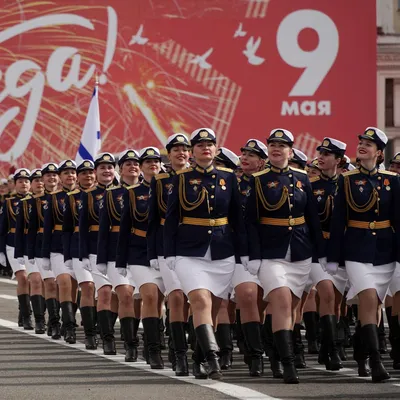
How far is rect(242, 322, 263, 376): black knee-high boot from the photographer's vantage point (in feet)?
41.1

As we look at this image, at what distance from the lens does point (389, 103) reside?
6078 centimetres

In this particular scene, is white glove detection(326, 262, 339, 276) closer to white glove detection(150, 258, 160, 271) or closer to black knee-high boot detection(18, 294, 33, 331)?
white glove detection(150, 258, 160, 271)

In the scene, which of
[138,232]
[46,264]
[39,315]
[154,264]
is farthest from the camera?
[39,315]

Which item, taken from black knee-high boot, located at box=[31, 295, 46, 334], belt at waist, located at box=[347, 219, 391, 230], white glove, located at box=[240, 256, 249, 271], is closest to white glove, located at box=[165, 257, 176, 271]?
white glove, located at box=[240, 256, 249, 271]

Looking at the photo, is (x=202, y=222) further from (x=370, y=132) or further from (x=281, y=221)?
(x=370, y=132)

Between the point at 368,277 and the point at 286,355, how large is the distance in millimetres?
914

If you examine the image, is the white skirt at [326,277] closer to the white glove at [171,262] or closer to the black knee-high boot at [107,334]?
the white glove at [171,262]

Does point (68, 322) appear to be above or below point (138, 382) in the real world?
above

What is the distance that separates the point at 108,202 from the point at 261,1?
3713cm

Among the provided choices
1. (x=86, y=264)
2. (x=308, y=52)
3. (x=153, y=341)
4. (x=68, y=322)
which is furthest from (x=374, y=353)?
(x=308, y=52)

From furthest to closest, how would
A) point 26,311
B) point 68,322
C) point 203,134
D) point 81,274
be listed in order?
point 26,311 → point 68,322 → point 81,274 → point 203,134

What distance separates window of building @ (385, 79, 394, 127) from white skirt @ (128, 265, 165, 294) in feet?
155

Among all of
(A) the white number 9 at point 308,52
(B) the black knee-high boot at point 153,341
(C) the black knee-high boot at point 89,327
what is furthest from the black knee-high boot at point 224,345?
(A) the white number 9 at point 308,52

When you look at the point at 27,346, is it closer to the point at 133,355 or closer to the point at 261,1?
the point at 133,355
